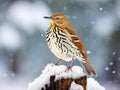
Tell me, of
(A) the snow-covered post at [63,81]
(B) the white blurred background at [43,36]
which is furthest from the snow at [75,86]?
(B) the white blurred background at [43,36]

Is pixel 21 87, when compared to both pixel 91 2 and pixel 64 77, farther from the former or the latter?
pixel 64 77

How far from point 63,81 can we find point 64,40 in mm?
587

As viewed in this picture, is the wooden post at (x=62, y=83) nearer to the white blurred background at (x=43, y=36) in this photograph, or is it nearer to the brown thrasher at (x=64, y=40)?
the brown thrasher at (x=64, y=40)

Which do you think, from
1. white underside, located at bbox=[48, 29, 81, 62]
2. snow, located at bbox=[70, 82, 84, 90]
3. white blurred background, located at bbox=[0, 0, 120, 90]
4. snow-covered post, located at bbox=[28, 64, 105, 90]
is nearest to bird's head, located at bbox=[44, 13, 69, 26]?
white underside, located at bbox=[48, 29, 81, 62]

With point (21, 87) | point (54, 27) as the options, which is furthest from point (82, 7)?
point (54, 27)

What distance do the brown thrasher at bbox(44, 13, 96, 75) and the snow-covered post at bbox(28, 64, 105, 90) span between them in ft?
0.96

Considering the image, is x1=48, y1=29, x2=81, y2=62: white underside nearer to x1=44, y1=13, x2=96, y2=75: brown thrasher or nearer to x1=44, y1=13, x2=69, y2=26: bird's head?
x1=44, y1=13, x2=96, y2=75: brown thrasher

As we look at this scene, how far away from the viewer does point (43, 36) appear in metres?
9.51

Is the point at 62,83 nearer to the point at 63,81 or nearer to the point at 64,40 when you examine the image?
the point at 63,81

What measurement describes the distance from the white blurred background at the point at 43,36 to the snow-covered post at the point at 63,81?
616 centimetres

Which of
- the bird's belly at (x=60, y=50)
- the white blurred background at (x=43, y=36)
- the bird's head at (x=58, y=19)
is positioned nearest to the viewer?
the bird's head at (x=58, y=19)

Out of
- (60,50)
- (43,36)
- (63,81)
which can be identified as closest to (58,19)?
(60,50)

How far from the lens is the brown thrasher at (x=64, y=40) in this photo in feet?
10.9

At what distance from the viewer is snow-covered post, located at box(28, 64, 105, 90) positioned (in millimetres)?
2922
